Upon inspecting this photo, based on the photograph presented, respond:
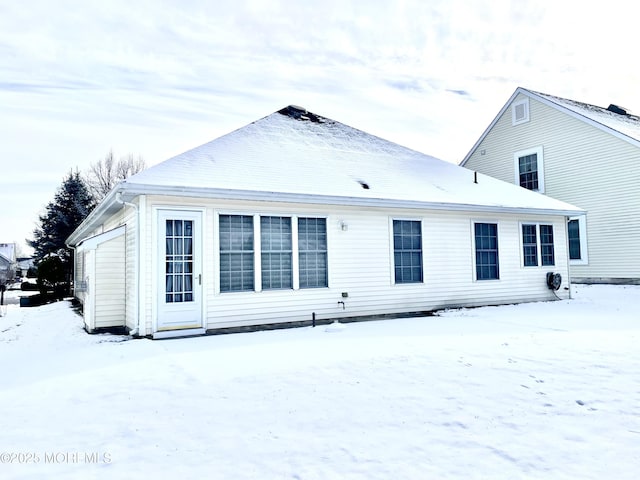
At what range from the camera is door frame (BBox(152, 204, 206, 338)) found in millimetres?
7844

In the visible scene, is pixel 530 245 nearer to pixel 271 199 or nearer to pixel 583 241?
pixel 583 241

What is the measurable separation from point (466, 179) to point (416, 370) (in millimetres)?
9187

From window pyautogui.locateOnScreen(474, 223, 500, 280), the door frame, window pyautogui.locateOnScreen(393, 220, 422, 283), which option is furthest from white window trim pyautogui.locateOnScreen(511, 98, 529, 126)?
the door frame

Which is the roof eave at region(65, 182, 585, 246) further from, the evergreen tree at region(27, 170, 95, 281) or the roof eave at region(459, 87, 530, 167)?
the evergreen tree at region(27, 170, 95, 281)

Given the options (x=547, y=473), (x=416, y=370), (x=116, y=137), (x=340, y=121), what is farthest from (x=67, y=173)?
(x=547, y=473)

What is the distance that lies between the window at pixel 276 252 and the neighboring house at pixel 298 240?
21 millimetres

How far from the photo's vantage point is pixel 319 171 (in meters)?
10.6

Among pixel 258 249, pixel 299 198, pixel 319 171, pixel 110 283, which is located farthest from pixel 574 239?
pixel 110 283

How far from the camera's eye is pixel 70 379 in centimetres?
524

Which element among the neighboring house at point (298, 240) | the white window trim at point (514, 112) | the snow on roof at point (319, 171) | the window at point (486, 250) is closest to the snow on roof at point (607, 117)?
the white window trim at point (514, 112)

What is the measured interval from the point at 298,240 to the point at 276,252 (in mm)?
543

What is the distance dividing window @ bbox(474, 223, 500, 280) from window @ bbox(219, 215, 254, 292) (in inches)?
238

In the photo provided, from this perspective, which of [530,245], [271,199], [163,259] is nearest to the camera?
[163,259]

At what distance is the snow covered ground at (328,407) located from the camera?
313cm
